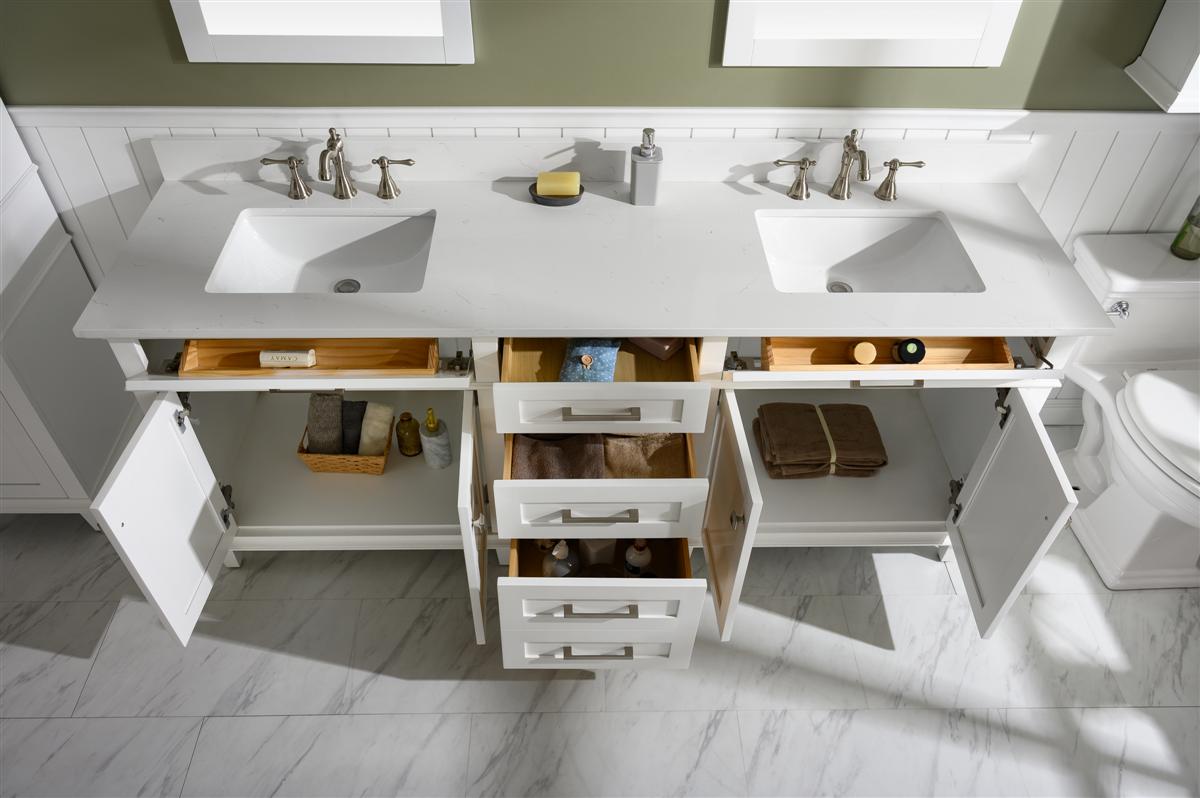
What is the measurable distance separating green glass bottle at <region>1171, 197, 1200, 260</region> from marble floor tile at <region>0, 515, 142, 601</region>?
8.75 feet

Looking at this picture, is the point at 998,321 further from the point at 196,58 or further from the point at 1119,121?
the point at 196,58

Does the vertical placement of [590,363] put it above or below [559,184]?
below

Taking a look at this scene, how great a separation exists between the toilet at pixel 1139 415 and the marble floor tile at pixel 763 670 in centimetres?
73

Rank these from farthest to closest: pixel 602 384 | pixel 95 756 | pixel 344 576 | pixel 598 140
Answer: pixel 344 576, pixel 598 140, pixel 95 756, pixel 602 384

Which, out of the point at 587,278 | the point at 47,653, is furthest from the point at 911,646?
the point at 47,653

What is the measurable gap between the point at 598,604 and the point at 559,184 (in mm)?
899

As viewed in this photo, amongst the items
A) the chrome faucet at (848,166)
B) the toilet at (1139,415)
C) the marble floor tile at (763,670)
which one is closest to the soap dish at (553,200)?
the chrome faucet at (848,166)

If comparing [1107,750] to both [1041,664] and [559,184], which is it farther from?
[559,184]

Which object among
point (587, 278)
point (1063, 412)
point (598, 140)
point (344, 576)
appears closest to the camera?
point (587, 278)

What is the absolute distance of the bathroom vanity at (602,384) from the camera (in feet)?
5.54

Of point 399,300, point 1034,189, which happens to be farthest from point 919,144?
point 399,300

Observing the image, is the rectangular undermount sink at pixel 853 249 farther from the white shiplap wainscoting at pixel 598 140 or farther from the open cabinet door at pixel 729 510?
the open cabinet door at pixel 729 510

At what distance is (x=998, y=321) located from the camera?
1722mm

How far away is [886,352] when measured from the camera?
5.89 ft
